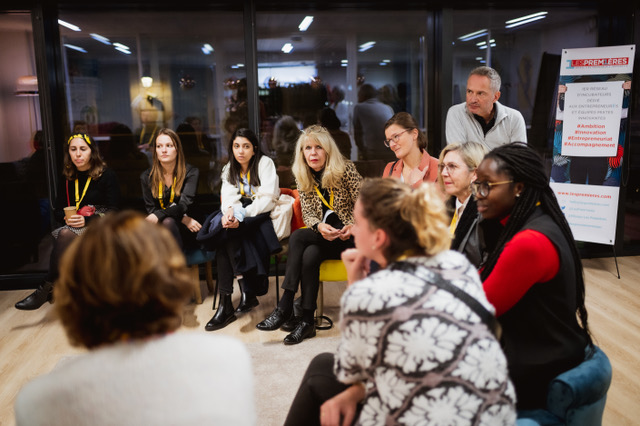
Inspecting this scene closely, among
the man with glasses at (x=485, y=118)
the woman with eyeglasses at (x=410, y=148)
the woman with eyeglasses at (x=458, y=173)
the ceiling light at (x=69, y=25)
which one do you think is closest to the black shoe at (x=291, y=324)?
the woman with eyeglasses at (x=410, y=148)

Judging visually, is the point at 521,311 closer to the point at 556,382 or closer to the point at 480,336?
the point at 556,382

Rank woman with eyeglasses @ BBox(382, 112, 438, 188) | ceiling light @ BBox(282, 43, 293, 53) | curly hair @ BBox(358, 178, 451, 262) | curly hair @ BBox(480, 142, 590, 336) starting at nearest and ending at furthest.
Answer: curly hair @ BBox(358, 178, 451, 262), curly hair @ BBox(480, 142, 590, 336), woman with eyeglasses @ BBox(382, 112, 438, 188), ceiling light @ BBox(282, 43, 293, 53)

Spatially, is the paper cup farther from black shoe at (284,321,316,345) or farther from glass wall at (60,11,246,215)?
black shoe at (284,321,316,345)

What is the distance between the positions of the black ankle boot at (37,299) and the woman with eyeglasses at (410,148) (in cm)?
268

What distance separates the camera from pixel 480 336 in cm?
129

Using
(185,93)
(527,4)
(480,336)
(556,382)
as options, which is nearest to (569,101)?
(527,4)

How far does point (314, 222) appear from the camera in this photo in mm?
3705

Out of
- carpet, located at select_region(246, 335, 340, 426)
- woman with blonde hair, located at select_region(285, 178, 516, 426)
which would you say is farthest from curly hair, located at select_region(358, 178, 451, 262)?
carpet, located at select_region(246, 335, 340, 426)

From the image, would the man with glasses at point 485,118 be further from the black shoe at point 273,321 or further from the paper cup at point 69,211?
the paper cup at point 69,211

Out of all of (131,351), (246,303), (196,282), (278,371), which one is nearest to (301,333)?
(278,371)

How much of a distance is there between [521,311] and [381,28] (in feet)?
12.0

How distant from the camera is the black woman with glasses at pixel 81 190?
400 centimetres

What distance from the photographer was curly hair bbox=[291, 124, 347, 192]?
3.71 metres

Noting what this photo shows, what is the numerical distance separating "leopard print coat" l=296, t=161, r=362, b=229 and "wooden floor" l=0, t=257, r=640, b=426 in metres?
0.79
